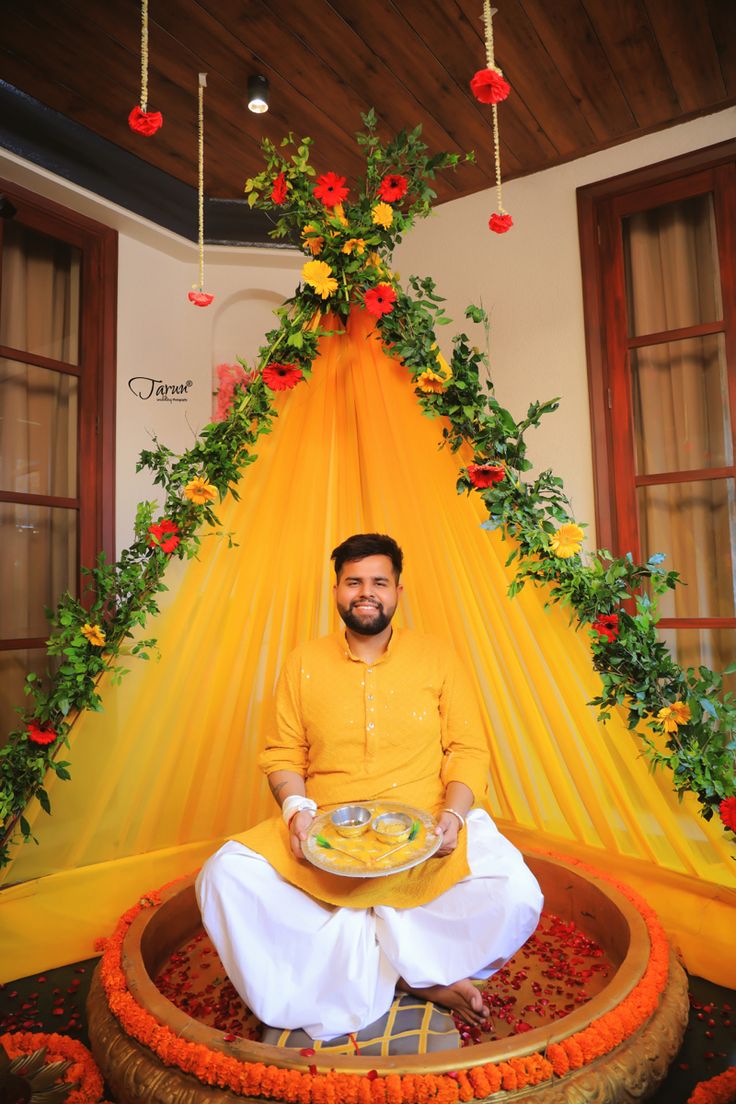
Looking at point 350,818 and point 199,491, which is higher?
point 199,491

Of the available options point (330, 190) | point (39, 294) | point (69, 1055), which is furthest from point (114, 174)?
point (69, 1055)

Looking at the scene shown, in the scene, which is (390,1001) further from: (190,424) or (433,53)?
(433,53)

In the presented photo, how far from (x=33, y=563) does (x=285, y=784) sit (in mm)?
1567

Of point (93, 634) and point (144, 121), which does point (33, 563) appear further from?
point (144, 121)

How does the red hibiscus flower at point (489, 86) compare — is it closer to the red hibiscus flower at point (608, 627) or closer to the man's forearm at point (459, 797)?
the red hibiscus flower at point (608, 627)

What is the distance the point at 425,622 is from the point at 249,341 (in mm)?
2006

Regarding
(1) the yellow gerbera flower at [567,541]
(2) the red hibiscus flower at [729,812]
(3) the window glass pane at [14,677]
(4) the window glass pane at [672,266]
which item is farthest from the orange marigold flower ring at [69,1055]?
(4) the window glass pane at [672,266]

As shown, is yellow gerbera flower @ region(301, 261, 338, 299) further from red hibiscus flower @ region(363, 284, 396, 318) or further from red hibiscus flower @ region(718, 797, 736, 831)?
red hibiscus flower @ region(718, 797, 736, 831)

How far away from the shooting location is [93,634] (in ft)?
7.14

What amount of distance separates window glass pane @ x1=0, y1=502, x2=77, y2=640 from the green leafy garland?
2.75ft

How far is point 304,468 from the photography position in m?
2.40

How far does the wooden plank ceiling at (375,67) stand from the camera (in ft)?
7.68

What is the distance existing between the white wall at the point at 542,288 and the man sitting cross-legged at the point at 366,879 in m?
1.16

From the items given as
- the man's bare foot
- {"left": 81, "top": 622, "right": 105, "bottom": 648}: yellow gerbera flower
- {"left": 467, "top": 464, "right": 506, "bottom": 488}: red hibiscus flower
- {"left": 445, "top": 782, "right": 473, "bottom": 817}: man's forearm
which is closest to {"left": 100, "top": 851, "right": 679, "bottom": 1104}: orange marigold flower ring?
the man's bare foot
